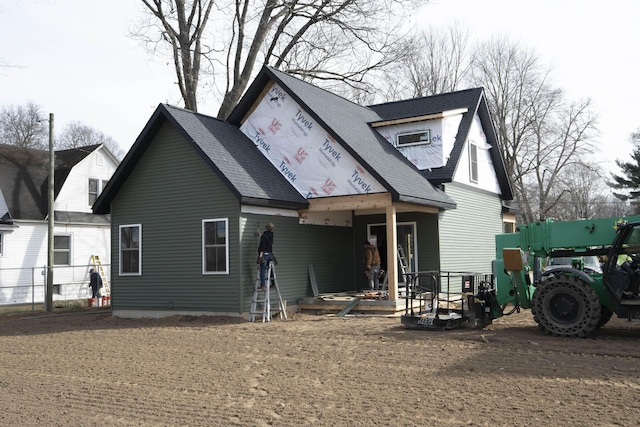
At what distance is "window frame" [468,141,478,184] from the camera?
66.5ft

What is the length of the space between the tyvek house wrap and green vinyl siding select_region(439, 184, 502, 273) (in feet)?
11.6

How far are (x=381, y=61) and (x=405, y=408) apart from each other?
24.1 m

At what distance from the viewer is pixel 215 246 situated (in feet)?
50.1

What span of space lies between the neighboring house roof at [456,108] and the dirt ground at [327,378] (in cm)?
678

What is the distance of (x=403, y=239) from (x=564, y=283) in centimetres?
796

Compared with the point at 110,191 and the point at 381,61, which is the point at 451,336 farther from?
the point at 381,61

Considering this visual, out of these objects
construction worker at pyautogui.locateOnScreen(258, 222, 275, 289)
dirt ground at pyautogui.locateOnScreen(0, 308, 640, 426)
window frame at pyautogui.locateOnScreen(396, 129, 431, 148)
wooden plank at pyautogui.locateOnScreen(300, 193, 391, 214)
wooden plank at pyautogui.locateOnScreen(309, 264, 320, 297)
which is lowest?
dirt ground at pyautogui.locateOnScreen(0, 308, 640, 426)

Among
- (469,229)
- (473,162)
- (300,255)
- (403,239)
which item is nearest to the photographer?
(300,255)

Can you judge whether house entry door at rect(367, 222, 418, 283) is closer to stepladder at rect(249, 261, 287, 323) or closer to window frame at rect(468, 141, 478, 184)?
window frame at rect(468, 141, 478, 184)

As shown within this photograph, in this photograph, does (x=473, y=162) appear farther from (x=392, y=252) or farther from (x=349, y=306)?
(x=349, y=306)

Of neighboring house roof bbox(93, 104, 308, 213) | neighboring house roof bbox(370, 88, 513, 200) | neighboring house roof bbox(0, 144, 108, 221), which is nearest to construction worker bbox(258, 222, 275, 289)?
neighboring house roof bbox(93, 104, 308, 213)

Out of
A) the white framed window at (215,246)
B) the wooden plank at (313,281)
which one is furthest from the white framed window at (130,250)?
the wooden plank at (313,281)

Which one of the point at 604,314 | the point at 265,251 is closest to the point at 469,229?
the point at 265,251

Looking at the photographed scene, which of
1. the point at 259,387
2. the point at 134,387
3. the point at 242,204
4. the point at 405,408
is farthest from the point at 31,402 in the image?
the point at 242,204
